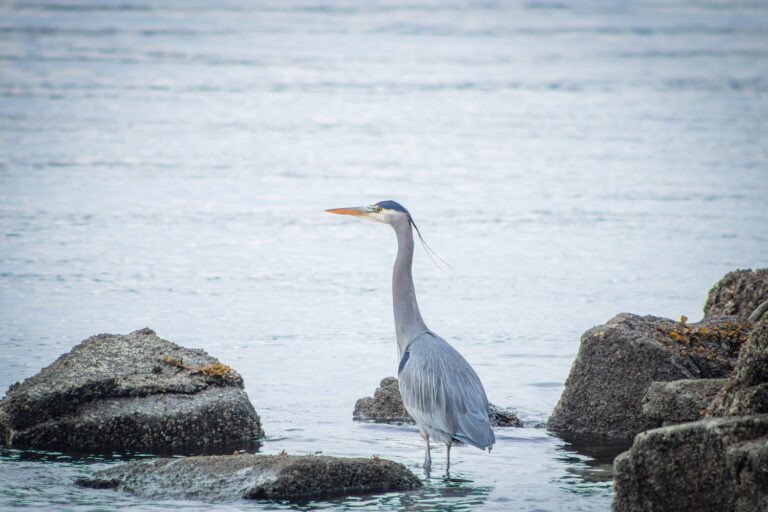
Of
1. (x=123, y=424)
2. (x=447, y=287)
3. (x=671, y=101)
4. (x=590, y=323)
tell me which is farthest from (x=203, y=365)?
(x=671, y=101)

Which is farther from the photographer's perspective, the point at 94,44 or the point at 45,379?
the point at 94,44

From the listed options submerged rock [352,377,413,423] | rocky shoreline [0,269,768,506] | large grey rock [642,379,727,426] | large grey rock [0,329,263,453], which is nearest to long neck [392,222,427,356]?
submerged rock [352,377,413,423]

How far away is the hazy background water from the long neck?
86 cm

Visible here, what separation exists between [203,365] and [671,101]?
2701cm

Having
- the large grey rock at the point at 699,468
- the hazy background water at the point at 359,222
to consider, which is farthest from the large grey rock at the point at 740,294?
the large grey rock at the point at 699,468

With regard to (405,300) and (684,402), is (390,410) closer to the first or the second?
(405,300)

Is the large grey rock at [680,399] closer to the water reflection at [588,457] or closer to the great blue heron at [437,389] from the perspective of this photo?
the water reflection at [588,457]

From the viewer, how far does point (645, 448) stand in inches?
261

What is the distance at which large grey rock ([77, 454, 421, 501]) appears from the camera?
765 cm

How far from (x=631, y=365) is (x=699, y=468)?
2.94 m

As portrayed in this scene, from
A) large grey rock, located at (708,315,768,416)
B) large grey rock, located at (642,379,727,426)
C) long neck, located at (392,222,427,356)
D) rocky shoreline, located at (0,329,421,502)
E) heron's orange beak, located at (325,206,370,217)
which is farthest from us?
heron's orange beak, located at (325,206,370,217)

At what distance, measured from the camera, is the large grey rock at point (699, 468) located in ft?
20.3

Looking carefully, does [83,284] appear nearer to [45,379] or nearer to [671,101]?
[45,379]

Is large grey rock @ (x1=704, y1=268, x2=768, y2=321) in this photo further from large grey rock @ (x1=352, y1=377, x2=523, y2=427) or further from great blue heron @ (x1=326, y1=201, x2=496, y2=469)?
great blue heron @ (x1=326, y1=201, x2=496, y2=469)
